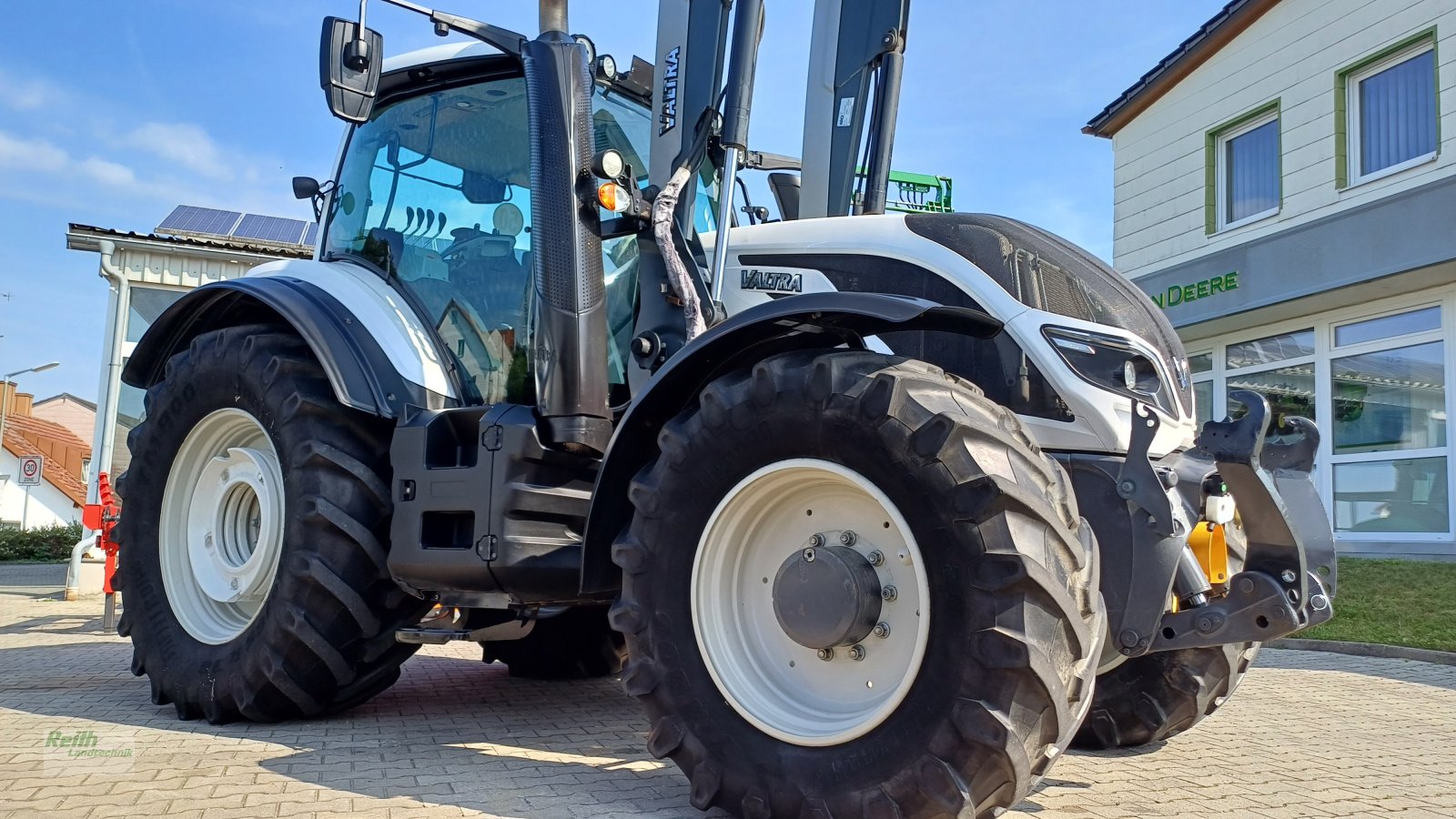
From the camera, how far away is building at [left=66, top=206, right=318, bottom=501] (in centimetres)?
1306

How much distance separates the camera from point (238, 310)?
548 cm

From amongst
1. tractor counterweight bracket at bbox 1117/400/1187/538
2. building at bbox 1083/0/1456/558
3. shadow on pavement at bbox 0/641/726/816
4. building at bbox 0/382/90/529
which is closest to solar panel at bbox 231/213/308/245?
shadow on pavement at bbox 0/641/726/816

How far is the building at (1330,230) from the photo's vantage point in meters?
11.7

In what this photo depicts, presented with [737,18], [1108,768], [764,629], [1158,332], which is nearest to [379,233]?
[737,18]

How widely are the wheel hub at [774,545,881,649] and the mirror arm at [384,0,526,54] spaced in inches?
103

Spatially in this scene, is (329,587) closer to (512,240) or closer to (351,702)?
(351,702)

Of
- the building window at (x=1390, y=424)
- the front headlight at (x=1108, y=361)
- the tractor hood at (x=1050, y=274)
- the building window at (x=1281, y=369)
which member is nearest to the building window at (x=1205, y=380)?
the building window at (x=1281, y=369)

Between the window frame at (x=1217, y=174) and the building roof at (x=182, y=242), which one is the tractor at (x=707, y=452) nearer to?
the building roof at (x=182, y=242)

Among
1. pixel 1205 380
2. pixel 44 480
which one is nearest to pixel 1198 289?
pixel 1205 380

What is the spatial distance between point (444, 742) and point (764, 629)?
169 cm

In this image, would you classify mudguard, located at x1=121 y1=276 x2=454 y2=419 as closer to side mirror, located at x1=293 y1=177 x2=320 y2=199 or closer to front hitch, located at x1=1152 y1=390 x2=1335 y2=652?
side mirror, located at x1=293 y1=177 x2=320 y2=199

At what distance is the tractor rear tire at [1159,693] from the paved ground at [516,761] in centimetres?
10

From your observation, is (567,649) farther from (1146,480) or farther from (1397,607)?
(1397,607)

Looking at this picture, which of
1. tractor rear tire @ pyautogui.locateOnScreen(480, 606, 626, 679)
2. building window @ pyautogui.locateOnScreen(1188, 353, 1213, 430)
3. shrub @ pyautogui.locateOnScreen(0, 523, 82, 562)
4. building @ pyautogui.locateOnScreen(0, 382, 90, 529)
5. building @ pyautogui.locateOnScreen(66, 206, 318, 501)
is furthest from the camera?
building @ pyautogui.locateOnScreen(0, 382, 90, 529)
